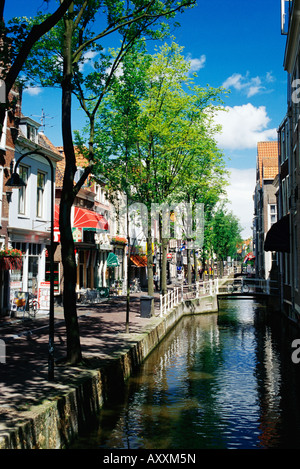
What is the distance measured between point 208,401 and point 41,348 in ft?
16.7

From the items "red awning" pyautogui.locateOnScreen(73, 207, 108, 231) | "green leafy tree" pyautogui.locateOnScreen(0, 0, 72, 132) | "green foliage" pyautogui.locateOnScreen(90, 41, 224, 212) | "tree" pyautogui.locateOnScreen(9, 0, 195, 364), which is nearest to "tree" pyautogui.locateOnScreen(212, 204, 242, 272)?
"red awning" pyautogui.locateOnScreen(73, 207, 108, 231)

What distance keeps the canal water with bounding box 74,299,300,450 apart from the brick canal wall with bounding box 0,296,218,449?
30 centimetres

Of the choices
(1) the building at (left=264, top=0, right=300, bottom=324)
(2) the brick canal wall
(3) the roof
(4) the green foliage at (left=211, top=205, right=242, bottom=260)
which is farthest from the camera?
(4) the green foliage at (left=211, top=205, right=242, bottom=260)

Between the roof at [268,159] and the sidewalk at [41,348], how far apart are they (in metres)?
28.4

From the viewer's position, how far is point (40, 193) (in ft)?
80.6

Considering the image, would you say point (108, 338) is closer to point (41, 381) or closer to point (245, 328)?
point (41, 381)

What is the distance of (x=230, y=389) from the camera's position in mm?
12078

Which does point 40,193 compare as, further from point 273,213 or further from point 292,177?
point 273,213

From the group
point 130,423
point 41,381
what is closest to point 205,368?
point 130,423

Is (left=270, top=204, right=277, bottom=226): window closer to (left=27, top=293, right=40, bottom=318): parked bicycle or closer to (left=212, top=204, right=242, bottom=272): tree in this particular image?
(left=212, top=204, right=242, bottom=272): tree

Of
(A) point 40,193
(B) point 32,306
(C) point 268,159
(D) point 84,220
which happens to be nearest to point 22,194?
(A) point 40,193

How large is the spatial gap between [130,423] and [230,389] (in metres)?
3.70

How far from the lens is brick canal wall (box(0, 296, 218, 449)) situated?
6516 mm
